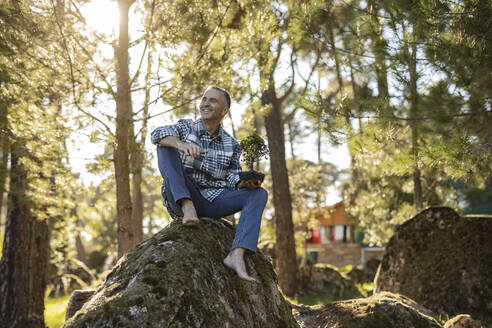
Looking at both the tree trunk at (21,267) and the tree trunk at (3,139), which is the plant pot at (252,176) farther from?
the tree trunk at (21,267)

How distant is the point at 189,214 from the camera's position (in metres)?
3.02

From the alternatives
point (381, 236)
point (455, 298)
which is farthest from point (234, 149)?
point (381, 236)

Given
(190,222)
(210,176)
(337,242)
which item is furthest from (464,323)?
(337,242)

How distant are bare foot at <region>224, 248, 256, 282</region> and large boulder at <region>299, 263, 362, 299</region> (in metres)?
8.14

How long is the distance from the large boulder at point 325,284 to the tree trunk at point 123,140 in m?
6.13

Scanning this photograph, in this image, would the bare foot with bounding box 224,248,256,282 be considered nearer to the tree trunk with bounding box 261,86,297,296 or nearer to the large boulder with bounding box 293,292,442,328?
the large boulder with bounding box 293,292,442,328

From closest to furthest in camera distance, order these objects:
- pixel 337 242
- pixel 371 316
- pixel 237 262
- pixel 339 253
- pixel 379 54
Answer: pixel 237 262
pixel 371 316
pixel 379 54
pixel 339 253
pixel 337 242

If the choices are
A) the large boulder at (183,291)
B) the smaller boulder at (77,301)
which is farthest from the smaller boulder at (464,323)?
→ the smaller boulder at (77,301)

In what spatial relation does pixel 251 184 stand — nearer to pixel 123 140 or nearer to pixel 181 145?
pixel 181 145

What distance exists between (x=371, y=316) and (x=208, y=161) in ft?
7.14

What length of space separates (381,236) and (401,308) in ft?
29.1

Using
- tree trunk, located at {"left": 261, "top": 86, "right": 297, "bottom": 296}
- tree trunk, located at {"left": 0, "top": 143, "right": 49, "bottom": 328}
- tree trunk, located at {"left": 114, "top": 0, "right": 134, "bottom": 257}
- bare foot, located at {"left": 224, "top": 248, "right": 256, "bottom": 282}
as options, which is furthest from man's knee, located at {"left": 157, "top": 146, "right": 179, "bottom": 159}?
tree trunk, located at {"left": 261, "top": 86, "right": 297, "bottom": 296}

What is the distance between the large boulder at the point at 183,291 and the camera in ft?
7.09

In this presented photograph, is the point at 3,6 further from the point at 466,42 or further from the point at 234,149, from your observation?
the point at 466,42
